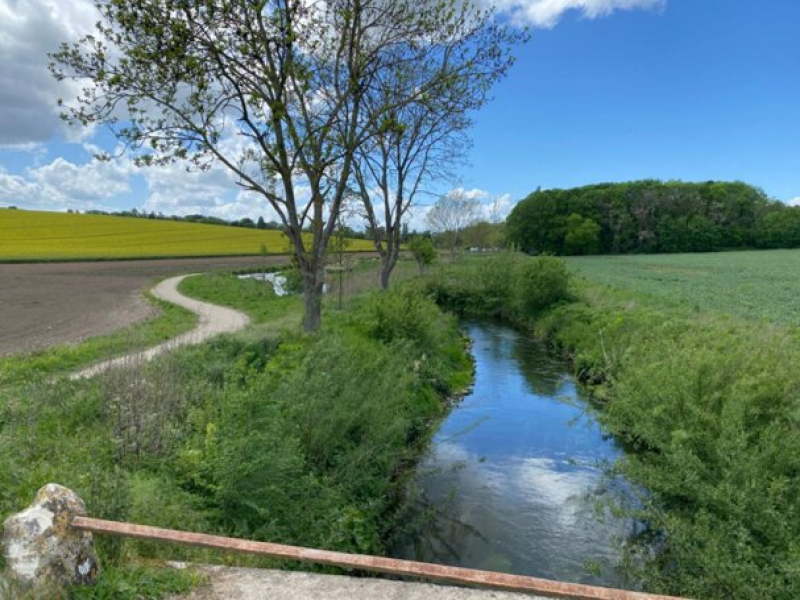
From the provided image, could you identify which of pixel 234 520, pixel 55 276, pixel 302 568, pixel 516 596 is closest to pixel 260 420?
pixel 234 520

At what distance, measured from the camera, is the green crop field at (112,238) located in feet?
178

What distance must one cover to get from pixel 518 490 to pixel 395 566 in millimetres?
6003

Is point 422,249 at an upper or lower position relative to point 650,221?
lower

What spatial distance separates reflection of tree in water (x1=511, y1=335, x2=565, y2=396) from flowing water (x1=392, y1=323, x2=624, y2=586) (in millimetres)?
317

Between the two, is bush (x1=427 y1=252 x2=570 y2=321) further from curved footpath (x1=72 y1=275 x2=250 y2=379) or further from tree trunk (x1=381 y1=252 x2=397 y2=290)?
curved footpath (x1=72 y1=275 x2=250 y2=379)

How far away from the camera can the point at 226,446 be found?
5598mm

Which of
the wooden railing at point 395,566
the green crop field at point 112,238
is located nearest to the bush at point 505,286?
the wooden railing at point 395,566

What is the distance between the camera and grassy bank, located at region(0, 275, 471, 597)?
4566 mm

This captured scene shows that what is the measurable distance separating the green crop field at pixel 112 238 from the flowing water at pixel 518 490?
44049 millimetres

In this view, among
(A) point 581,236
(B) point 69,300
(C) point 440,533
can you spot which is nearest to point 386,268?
(B) point 69,300

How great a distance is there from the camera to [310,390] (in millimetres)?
7566

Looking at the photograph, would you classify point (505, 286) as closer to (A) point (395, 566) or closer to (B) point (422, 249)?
(B) point (422, 249)

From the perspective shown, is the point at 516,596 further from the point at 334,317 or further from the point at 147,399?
the point at 334,317

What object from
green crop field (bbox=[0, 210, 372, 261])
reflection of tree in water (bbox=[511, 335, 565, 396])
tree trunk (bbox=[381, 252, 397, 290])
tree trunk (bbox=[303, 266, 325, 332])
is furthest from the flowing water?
green crop field (bbox=[0, 210, 372, 261])
